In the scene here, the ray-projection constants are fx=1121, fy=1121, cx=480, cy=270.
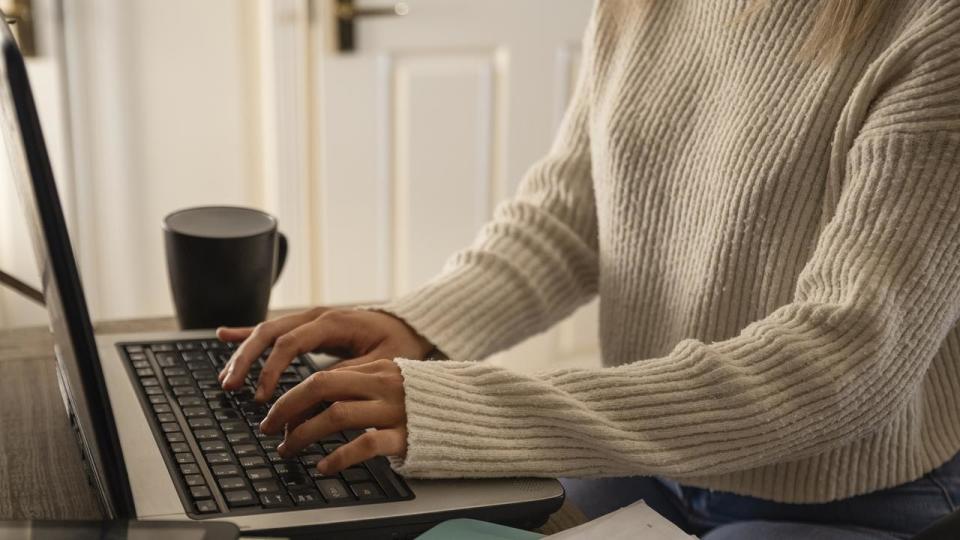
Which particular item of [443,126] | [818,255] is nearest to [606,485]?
[818,255]

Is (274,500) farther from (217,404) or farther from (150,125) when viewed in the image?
(150,125)

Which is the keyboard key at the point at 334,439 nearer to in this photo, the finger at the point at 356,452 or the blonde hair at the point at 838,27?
the finger at the point at 356,452

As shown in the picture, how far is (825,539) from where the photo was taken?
0.83 m

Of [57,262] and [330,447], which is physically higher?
[57,262]

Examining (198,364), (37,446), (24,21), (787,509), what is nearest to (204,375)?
(198,364)

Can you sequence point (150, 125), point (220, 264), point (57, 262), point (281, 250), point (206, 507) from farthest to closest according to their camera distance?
point (150, 125) → point (281, 250) → point (220, 264) → point (206, 507) → point (57, 262)

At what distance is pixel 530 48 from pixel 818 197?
5.09 feet

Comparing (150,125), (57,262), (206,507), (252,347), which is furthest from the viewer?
(150,125)

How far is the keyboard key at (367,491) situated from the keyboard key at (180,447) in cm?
12

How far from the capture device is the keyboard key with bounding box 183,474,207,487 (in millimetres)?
671

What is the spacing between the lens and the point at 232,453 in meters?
0.71

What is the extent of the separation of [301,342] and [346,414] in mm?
172

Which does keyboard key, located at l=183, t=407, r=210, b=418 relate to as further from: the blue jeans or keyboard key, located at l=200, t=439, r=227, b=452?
the blue jeans

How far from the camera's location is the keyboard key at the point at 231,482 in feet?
2.18
